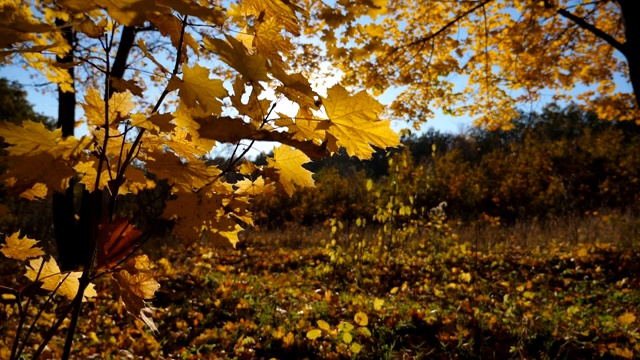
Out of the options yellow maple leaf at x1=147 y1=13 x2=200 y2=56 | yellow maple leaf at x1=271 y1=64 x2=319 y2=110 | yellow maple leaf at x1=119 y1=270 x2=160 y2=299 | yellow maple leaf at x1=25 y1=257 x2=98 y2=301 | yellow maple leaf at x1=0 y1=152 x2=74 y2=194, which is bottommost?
yellow maple leaf at x1=25 y1=257 x2=98 y2=301

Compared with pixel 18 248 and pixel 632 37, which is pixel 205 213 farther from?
pixel 632 37

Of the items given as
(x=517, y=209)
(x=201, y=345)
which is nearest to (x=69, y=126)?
(x=201, y=345)

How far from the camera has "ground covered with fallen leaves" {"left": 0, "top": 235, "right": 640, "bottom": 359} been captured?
271 cm

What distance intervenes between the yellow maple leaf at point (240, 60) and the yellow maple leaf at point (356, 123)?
133 mm

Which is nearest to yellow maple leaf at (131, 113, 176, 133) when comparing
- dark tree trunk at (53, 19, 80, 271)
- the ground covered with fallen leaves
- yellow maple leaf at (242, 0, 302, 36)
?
yellow maple leaf at (242, 0, 302, 36)

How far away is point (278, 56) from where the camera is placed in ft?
2.65

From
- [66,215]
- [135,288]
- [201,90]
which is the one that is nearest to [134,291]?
[135,288]

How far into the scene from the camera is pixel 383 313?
3.33 metres

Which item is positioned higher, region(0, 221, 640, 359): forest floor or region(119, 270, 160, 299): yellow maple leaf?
region(119, 270, 160, 299): yellow maple leaf

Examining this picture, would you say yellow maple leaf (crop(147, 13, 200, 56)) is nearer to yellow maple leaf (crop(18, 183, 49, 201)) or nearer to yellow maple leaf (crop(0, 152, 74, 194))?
yellow maple leaf (crop(0, 152, 74, 194))

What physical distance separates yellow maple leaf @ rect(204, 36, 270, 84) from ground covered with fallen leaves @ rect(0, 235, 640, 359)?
2.89 ft

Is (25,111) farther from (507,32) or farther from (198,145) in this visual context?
(198,145)

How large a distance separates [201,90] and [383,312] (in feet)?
10.3

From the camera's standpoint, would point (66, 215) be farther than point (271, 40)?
Yes
